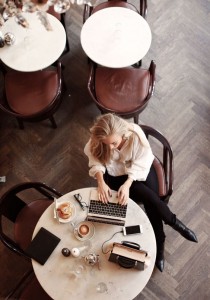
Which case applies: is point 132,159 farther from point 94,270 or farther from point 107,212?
point 94,270

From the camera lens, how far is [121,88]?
3.84 metres

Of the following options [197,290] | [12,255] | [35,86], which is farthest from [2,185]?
[197,290]

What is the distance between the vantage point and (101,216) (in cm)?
298

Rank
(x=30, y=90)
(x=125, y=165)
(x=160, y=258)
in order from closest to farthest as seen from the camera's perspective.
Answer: (x=125, y=165) → (x=160, y=258) → (x=30, y=90)

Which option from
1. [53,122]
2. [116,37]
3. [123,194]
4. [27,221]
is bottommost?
[27,221]

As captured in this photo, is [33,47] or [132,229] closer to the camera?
[132,229]

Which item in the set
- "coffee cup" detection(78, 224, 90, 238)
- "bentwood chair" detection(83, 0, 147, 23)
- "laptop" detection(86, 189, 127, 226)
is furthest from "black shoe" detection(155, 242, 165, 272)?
"bentwood chair" detection(83, 0, 147, 23)

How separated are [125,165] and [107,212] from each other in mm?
471

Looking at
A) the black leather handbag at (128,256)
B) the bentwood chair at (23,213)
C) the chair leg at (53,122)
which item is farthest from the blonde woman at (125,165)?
the chair leg at (53,122)

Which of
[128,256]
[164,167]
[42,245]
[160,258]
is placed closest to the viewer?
[128,256]

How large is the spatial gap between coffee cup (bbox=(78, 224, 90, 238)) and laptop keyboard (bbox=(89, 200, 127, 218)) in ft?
0.44

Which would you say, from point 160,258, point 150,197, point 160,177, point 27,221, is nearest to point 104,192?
point 150,197

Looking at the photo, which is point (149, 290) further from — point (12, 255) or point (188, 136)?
point (188, 136)

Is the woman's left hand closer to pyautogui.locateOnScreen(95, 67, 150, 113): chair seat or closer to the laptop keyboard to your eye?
the laptop keyboard
